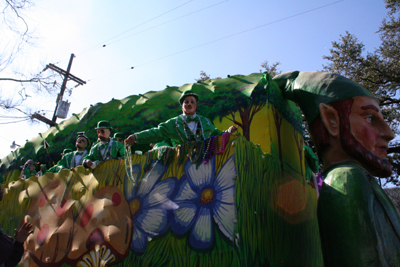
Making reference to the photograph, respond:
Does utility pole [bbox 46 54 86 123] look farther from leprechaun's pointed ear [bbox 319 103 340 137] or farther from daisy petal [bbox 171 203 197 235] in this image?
leprechaun's pointed ear [bbox 319 103 340 137]

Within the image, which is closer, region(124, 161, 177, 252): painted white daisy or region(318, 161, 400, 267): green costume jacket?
region(318, 161, 400, 267): green costume jacket

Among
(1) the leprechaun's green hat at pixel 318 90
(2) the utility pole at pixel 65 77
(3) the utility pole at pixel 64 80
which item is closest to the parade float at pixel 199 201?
(1) the leprechaun's green hat at pixel 318 90

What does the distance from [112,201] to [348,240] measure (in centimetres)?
314

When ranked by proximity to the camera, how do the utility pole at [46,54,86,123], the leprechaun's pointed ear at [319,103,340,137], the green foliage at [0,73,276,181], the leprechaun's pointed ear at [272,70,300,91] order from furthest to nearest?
the utility pole at [46,54,86,123], the green foliage at [0,73,276,181], the leprechaun's pointed ear at [272,70,300,91], the leprechaun's pointed ear at [319,103,340,137]

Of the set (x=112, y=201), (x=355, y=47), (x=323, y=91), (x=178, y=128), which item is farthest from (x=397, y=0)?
(x=112, y=201)

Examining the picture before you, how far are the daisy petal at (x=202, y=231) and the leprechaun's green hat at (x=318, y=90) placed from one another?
5.65 feet

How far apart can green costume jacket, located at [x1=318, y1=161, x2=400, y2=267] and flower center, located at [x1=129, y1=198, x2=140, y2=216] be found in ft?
7.65

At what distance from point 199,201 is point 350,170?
5.41ft

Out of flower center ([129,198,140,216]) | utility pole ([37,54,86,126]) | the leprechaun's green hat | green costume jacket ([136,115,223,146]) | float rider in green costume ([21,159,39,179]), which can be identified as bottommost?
flower center ([129,198,140,216])

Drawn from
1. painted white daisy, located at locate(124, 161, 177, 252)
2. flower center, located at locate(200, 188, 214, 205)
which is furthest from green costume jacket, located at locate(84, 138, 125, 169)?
flower center, located at locate(200, 188, 214, 205)

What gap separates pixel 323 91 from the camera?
149 inches

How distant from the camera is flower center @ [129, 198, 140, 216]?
4.25m

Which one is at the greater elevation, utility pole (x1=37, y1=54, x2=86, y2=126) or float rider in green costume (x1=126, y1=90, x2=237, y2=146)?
utility pole (x1=37, y1=54, x2=86, y2=126)

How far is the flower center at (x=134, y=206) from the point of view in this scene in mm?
4253
